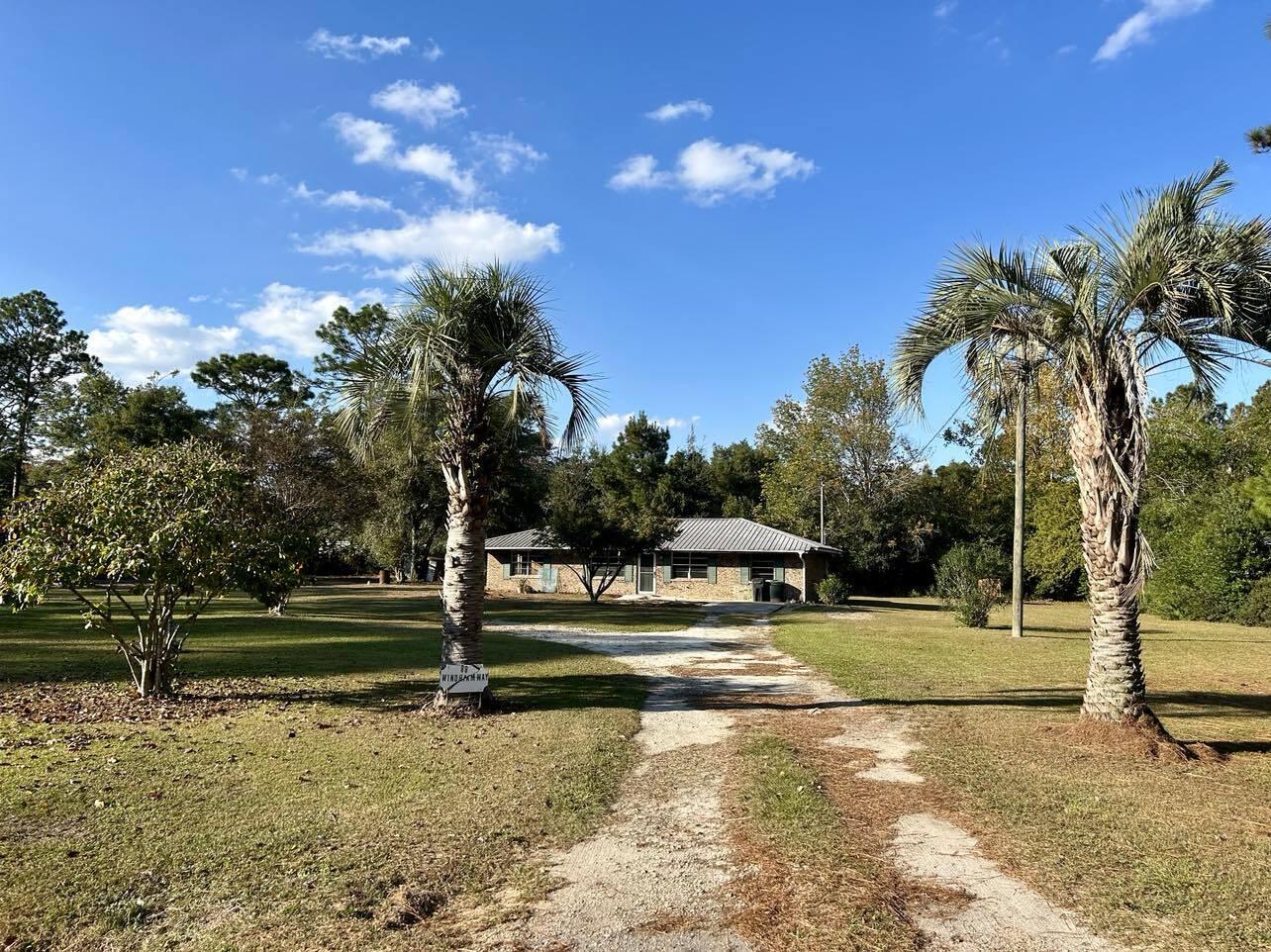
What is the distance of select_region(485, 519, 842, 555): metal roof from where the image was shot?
32.5 meters

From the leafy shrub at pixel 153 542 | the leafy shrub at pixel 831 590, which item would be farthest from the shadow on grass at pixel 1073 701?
the leafy shrub at pixel 831 590

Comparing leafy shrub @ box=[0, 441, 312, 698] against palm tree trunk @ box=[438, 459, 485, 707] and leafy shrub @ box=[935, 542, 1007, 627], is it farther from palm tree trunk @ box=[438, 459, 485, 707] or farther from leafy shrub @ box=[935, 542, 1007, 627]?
leafy shrub @ box=[935, 542, 1007, 627]

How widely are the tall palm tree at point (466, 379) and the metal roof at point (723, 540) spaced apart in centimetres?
2156

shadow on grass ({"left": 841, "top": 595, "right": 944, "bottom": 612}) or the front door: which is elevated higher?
the front door

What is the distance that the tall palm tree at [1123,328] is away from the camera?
691 cm

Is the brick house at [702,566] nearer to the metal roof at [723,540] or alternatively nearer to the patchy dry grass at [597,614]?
the metal roof at [723,540]

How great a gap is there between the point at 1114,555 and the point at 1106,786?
2260 mm

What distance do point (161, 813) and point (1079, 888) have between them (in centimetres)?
547

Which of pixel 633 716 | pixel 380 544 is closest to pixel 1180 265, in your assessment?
pixel 633 716

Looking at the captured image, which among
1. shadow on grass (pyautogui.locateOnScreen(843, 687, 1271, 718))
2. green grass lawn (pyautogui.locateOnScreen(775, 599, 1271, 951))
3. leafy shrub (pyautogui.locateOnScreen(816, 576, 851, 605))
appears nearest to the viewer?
green grass lawn (pyautogui.locateOnScreen(775, 599, 1271, 951))

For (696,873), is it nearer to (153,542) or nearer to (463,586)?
(463,586)

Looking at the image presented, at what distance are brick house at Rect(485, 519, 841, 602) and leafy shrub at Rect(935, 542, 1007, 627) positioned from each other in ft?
27.0

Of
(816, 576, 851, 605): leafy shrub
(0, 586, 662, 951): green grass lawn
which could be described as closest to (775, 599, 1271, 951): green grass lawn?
(0, 586, 662, 951): green grass lawn

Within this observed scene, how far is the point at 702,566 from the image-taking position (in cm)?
3406
